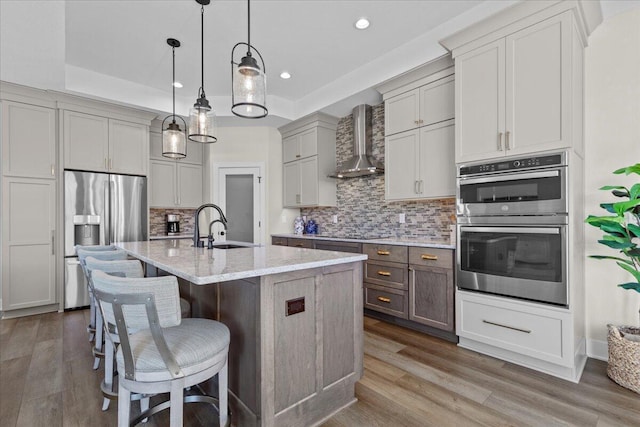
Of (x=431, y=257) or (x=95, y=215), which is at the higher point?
(x=95, y=215)

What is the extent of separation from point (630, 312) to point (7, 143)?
6.39 metres

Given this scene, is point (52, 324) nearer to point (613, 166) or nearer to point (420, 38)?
point (420, 38)

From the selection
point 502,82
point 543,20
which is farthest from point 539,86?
point 543,20

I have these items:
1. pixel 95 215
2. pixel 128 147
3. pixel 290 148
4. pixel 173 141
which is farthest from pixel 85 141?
pixel 290 148

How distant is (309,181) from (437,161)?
2.14 metres

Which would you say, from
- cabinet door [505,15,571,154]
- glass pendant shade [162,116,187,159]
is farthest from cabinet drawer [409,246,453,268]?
glass pendant shade [162,116,187,159]

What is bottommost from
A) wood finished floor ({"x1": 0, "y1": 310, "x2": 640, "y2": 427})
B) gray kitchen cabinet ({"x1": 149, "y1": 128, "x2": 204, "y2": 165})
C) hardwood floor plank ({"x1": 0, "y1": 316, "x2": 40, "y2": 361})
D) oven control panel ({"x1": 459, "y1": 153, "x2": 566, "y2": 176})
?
hardwood floor plank ({"x1": 0, "y1": 316, "x2": 40, "y2": 361})

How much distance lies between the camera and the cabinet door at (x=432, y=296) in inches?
113

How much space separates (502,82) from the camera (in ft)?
8.23

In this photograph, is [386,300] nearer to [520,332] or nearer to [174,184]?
[520,332]

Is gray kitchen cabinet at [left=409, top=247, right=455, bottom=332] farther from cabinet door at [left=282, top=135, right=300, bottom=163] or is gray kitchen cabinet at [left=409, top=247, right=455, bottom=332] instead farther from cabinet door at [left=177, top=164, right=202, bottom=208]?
cabinet door at [left=177, top=164, right=202, bottom=208]

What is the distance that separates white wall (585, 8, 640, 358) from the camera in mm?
2418

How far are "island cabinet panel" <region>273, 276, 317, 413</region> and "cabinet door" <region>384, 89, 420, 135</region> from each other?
95.7 inches

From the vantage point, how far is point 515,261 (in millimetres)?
2439
